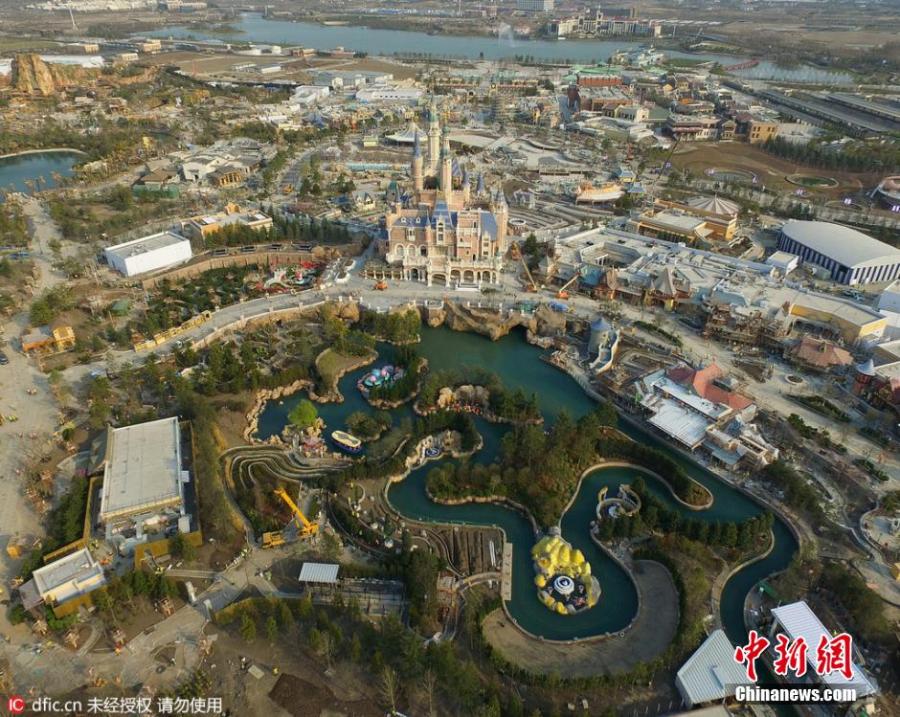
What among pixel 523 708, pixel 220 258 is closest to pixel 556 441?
pixel 523 708

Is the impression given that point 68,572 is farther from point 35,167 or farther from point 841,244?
point 35,167

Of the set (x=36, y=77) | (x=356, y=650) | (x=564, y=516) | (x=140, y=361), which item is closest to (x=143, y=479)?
(x=140, y=361)

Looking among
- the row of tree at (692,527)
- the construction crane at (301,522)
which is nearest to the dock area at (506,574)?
the row of tree at (692,527)

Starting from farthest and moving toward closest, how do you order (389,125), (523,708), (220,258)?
(389,125) → (220,258) → (523,708)

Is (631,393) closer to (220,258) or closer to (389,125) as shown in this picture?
(220,258)

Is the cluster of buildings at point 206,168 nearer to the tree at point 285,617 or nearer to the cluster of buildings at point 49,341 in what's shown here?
the cluster of buildings at point 49,341
